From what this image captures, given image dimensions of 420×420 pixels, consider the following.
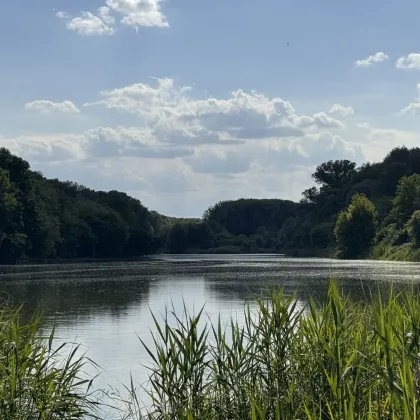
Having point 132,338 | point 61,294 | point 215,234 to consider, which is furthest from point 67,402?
point 215,234

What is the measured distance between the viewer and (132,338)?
19.2m

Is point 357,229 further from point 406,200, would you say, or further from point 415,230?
point 415,230

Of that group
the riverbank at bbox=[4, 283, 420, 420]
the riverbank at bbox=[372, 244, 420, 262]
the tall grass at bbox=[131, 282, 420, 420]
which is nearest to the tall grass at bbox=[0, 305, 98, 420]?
the riverbank at bbox=[4, 283, 420, 420]

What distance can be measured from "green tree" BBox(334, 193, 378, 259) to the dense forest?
117 millimetres

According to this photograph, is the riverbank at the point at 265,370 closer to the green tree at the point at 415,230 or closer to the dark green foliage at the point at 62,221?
the green tree at the point at 415,230

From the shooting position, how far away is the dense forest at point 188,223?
80.8 meters

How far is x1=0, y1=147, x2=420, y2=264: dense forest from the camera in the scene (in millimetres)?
80812

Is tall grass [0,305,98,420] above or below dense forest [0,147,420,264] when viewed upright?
below

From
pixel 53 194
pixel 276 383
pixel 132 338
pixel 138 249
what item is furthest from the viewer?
pixel 138 249

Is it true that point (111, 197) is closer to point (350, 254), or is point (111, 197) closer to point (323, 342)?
point (350, 254)

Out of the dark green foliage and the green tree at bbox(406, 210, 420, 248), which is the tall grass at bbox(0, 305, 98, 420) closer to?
the green tree at bbox(406, 210, 420, 248)

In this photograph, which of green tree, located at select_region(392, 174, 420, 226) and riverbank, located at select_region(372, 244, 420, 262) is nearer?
riverbank, located at select_region(372, 244, 420, 262)

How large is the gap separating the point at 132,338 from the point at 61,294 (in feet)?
51.9

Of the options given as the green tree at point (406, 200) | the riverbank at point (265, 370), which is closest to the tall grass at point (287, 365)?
the riverbank at point (265, 370)
